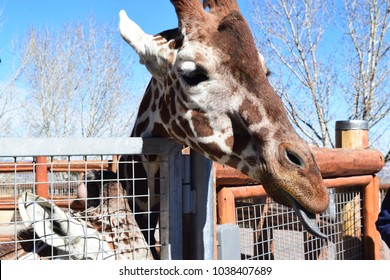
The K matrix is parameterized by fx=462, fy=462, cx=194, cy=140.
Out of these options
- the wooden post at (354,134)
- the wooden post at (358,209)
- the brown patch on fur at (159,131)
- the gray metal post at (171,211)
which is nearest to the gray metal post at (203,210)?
the gray metal post at (171,211)

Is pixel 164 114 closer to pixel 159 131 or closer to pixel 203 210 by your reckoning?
pixel 159 131

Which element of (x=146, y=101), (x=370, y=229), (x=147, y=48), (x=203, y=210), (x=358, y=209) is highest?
(x=147, y=48)

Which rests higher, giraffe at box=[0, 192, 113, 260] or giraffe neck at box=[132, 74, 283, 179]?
giraffe neck at box=[132, 74, 283, 179]

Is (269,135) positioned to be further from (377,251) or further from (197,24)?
(377,251)

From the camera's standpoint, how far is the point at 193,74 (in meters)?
1.82

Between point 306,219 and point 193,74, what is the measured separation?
Answer: 2.29ft

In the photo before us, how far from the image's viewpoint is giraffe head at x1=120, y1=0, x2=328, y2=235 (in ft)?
5.38

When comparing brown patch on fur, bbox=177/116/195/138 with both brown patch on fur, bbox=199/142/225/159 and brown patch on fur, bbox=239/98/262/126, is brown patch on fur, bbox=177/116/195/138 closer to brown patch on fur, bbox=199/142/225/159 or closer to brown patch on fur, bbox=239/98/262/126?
brown patch on fur, bbox=199/142/225/159

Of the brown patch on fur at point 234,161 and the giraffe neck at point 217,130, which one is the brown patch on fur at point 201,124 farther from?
the brown patch on fur at point 234,161

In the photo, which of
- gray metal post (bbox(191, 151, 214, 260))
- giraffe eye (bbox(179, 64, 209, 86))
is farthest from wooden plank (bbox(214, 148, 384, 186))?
giraffe eye (bbox(179, 64, 209, 86))

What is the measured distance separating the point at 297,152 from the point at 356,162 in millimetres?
1807

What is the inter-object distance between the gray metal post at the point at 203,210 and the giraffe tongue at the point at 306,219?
376mm

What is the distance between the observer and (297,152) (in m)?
1.64

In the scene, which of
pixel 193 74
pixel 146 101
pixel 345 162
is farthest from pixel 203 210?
pixel 345 162
